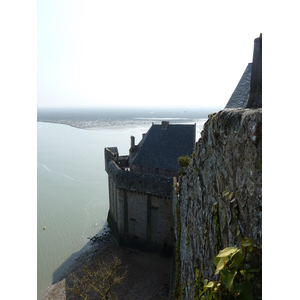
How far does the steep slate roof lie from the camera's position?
64.3ft

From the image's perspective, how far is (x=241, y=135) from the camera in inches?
107

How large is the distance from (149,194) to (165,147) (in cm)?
557

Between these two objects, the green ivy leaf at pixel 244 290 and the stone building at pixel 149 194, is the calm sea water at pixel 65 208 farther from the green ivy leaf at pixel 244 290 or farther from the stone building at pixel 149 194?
the green ivy leaf at pixel 244 290

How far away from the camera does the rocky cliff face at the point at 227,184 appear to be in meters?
2.39

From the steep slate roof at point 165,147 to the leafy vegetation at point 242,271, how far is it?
649 inches

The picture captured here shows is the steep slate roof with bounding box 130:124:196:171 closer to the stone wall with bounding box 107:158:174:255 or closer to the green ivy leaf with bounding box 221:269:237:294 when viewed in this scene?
the stone wall with bounding box 107:158:174:255

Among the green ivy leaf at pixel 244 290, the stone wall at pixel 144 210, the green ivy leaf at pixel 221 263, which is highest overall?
the green ivy leaf at pixel 221 263

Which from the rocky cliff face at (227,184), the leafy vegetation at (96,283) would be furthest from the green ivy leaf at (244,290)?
the leafy vegetation at (96,283)

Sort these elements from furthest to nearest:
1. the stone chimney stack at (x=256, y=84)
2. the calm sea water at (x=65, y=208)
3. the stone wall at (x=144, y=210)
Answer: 1. the calm sea water at (x=65, y=208)
2. the stone wall at (x=144, y=210)
3. the stone chimney stack at (x=256, y=84)

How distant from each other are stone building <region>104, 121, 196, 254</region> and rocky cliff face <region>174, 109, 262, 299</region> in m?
11.0

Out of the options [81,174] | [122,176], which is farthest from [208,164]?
[81,174]

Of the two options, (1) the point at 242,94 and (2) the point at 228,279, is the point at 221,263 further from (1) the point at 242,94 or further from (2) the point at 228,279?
(1) the point at 242,94

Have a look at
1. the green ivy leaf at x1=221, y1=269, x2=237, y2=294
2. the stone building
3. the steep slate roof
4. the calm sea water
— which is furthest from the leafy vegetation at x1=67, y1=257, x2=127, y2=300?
the green ivy leaf at x1=221, y1=269, x2=237, y2=294
